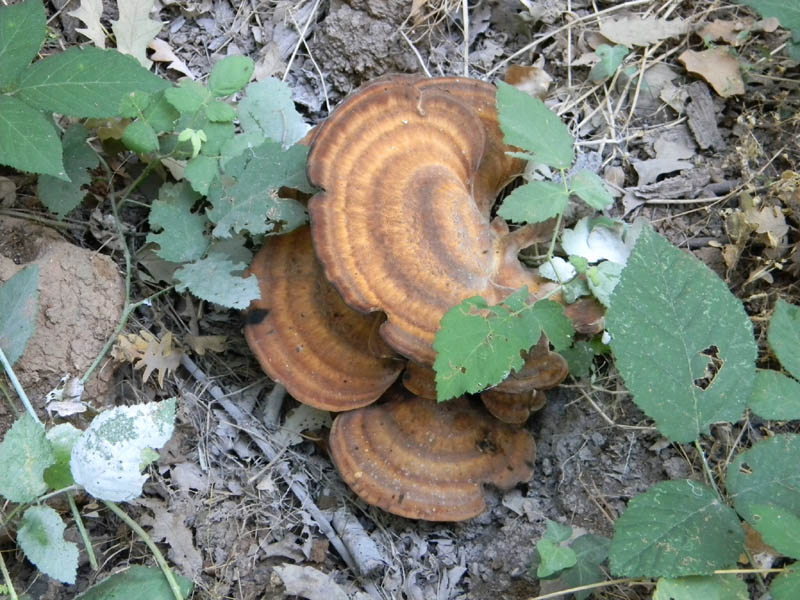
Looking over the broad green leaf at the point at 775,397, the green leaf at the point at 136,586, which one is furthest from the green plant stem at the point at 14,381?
the broad green leaf at the point at 775,397

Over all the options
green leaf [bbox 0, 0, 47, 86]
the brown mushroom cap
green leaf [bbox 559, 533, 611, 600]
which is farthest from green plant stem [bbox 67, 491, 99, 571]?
green leaf [bbox 559, 533, 611, 600]

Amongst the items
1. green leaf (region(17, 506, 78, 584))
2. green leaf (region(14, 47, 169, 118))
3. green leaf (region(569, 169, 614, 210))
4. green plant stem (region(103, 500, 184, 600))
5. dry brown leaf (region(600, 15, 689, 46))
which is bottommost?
green plant stem (region(103, 500, 184, 600))

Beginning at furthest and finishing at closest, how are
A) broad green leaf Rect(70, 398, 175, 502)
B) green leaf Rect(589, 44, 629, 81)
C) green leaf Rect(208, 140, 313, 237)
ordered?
green leaf Rect(589, 44, 629, 81), green leaf Rect(208, 140, 313, 237), broad green leaf Rect(70, 398, 175, 502)

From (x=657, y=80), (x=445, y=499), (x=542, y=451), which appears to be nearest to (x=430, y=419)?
(x=445, y=499)

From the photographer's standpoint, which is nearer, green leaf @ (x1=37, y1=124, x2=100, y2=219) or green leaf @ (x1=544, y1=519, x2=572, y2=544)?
green leaf @ (x1=544, y1=519, x2=572, y2=544)

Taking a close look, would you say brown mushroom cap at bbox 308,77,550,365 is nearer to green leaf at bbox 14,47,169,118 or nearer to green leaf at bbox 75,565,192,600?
green leaf at bbox 14,47,169,118

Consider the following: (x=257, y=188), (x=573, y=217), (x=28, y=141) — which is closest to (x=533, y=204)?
(x=573, y=217)

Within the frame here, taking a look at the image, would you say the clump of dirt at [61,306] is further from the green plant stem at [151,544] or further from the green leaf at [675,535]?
the green leaf at [675,535]
